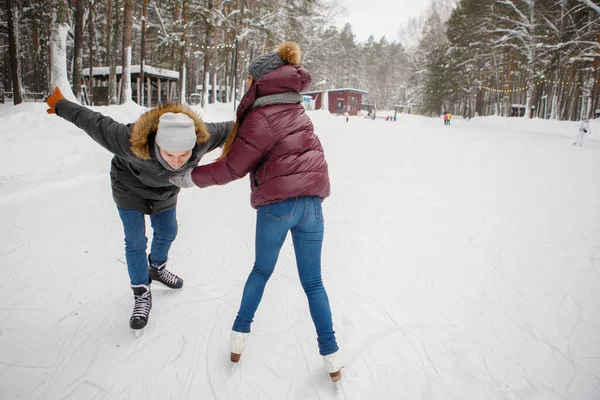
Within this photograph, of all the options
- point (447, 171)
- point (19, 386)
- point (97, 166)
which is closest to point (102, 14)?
point (97, 166)

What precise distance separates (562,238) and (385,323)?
3.22 meters

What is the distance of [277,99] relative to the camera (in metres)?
1.73

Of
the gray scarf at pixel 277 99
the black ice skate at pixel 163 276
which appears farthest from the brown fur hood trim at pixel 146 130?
the black ice skate at pixel 163 276

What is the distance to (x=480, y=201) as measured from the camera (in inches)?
226

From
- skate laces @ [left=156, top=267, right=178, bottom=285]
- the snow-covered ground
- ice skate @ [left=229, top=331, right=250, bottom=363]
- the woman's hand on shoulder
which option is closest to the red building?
the snow-covered ground

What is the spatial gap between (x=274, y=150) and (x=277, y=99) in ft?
0.88

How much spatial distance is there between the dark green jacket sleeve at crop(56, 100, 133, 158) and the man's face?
0.26 m

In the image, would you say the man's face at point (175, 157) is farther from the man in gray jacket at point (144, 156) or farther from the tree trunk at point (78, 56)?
the tree trunk at point (78, 56)

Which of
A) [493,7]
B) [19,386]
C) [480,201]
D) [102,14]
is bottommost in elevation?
[19,386]

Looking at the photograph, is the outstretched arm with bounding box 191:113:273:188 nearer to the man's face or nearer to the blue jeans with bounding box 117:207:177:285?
the man's face

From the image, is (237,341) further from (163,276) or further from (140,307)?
(163,276)

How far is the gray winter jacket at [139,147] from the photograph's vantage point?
1995 millimetres

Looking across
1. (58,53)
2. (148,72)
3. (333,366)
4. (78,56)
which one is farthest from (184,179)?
(148,72)

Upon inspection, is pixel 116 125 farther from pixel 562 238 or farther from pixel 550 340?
pixel 562 238
